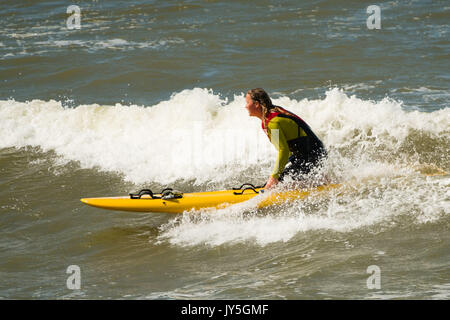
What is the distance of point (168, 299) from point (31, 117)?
6943 mm

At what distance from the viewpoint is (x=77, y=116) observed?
35.9 feet

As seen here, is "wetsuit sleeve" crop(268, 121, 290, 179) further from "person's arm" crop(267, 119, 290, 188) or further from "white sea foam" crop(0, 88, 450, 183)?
"white sea foam" crop(0, 88, 450, 183)

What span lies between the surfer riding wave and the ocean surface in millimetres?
294

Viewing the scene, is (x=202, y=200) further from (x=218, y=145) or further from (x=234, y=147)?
(x=218, y=145)

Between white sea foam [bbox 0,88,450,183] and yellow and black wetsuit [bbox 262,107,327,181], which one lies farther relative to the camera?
white sea foam [bbox 0,88,450,183]

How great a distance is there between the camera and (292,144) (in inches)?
252

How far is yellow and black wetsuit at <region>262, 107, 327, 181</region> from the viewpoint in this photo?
6.23m

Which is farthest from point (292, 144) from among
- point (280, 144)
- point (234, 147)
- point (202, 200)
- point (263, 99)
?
point (234, 147)

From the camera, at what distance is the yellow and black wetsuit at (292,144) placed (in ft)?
20.4

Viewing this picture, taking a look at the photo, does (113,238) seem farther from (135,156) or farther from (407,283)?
(407,283)

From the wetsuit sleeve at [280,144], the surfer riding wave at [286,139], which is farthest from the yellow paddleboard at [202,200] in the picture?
the wetsuit sleeve at [280,144]

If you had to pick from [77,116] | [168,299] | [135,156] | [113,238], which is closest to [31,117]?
[77,116]

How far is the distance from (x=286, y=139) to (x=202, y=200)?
4.06 feet

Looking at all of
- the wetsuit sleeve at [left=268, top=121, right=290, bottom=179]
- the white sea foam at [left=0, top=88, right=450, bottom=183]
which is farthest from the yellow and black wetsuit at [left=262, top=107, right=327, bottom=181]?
the white sea foam at [left=0, top=88, right=450, bottom=183]
